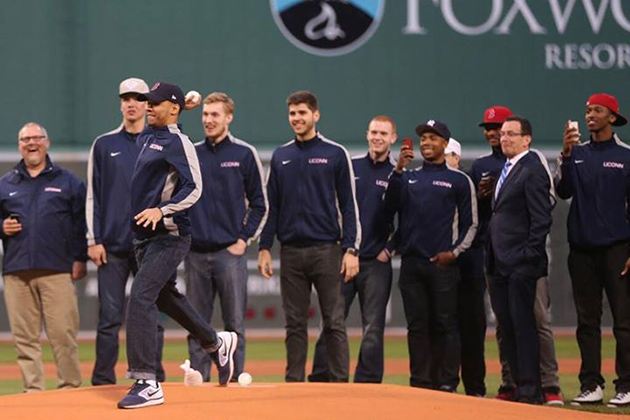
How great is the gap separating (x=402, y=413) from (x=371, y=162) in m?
3.63

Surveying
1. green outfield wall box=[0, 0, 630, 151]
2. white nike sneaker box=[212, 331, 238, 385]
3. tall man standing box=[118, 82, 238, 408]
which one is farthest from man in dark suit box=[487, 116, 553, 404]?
green outfield wall box=[0, 0, 630, 151]

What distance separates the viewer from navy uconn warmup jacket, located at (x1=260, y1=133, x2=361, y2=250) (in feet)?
33.9

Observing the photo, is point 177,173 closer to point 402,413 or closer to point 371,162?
point 402,413

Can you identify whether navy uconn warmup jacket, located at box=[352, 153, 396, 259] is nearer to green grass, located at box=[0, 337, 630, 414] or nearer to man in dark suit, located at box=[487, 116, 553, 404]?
man in dark suit, located at box=[487, 116, 553, 404]

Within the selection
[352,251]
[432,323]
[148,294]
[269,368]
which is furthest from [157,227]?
[269,368]

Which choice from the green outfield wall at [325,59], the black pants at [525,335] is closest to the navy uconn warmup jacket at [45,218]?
the black pants at [525,335]

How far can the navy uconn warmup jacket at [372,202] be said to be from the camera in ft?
35.2

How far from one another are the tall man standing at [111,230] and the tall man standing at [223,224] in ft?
1.47

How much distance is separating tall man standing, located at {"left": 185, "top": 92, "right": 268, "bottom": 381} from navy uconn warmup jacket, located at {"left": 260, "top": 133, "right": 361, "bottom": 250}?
0.21m

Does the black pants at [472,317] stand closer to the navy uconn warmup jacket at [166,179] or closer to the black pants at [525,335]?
the black pants at [525,335]

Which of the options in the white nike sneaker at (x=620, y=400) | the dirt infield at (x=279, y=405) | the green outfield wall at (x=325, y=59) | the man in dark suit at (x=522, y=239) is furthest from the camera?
the green outfield wall at (x=325, y=59)

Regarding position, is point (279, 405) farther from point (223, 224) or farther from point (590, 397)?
point (590, 397)

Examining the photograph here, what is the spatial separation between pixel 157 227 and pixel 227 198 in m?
2.22

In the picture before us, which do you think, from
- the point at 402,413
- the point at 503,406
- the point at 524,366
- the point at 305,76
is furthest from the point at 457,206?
the point at 305,76
